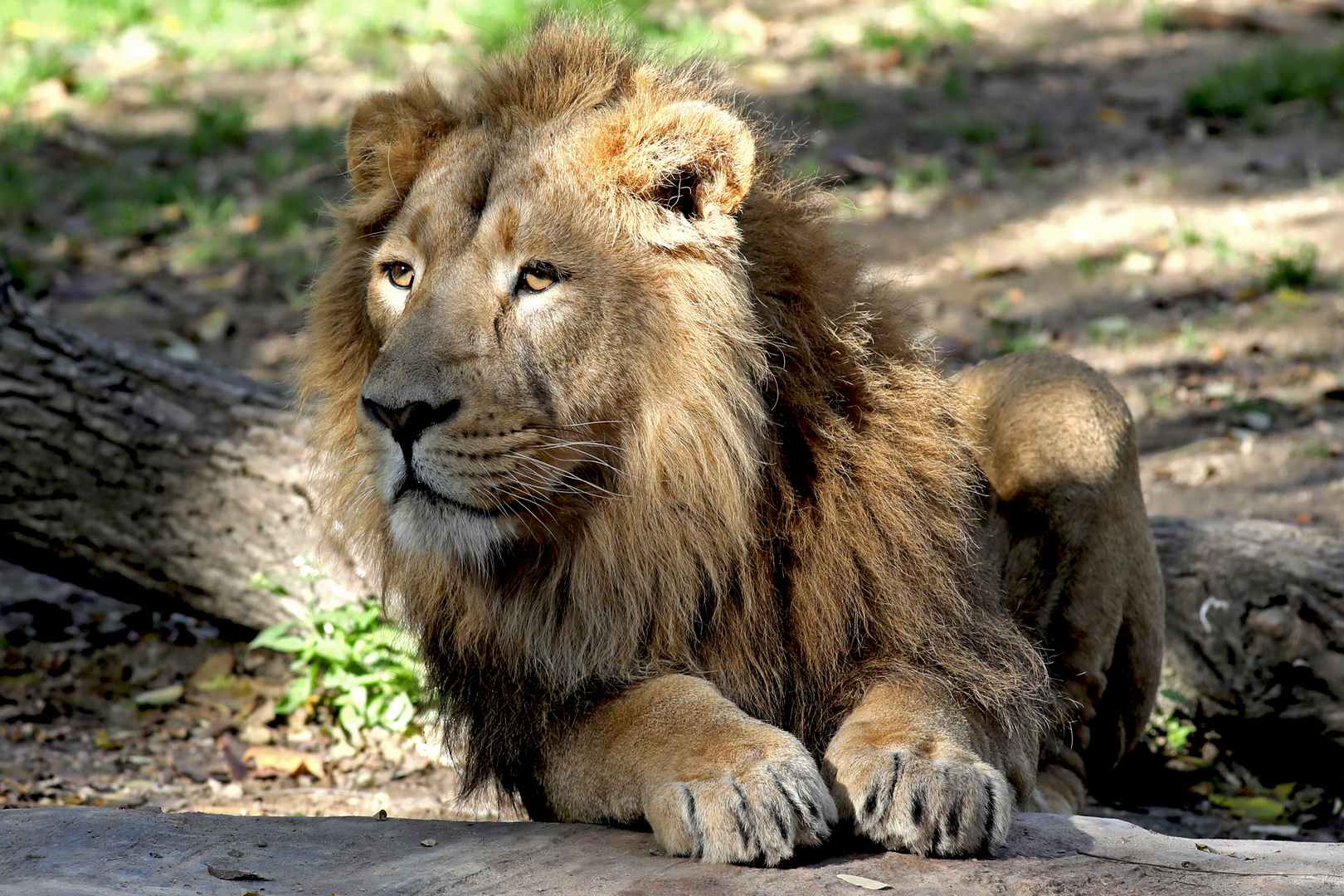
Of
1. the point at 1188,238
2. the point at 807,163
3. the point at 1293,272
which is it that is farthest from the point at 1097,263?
the point at 807,163

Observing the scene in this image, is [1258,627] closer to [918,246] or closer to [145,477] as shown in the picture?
[918,246]

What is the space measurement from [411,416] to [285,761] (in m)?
2.09

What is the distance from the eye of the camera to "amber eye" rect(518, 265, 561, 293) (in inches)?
113

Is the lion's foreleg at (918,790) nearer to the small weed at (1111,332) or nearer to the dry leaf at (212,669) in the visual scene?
the dry leaf at (212,669)

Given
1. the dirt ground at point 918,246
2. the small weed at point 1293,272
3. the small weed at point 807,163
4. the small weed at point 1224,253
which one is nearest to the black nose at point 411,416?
the dirt ground at point 918,246

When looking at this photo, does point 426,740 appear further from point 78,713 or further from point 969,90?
point 969,90

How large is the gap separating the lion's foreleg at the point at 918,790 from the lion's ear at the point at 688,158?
3.94ft

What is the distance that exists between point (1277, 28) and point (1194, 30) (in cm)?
59

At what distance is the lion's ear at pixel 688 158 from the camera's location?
2.82 m

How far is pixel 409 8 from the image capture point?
10.5 m

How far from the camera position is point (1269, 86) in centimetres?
888

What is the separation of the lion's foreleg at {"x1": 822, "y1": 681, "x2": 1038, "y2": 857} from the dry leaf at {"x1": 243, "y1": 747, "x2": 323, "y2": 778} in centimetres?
226

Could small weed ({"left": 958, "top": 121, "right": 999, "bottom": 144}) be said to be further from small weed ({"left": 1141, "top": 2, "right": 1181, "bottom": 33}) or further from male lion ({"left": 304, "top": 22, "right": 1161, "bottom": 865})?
male lion ({"left": 304, "top": 22, "right": 1161, "bottom": 865})

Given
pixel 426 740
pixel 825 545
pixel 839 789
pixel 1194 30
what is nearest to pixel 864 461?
pixel 825 545
